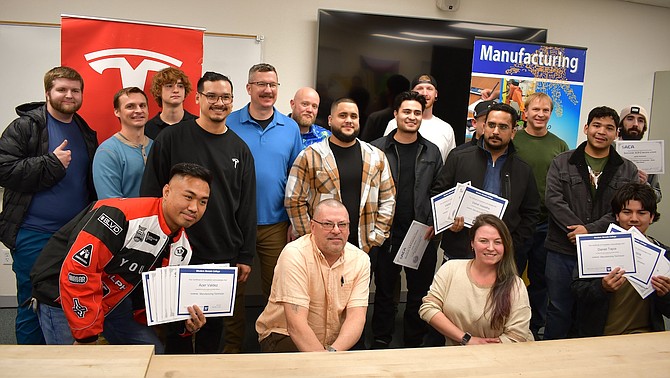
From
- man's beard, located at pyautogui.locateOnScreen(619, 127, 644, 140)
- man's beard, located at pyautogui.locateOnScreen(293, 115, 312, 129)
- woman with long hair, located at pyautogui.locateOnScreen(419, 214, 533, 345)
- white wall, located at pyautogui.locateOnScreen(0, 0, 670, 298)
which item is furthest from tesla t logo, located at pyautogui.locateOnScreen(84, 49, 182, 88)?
man's beard, located at pyautogui.locateOnScreen(619, 127, 644, 140)

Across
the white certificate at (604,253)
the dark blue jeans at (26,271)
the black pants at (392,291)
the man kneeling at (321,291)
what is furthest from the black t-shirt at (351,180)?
the dark blue jeans at (26,271)

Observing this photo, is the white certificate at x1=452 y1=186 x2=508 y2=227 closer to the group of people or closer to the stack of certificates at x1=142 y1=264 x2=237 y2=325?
the group of people

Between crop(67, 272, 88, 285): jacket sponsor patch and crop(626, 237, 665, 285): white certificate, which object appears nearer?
crop(67, 272, 88, 285): jacket sponsor patch

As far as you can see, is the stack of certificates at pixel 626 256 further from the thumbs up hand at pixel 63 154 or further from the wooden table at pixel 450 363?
the thumbs up hand at pixel 63 154

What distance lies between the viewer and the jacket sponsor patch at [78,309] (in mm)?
2258

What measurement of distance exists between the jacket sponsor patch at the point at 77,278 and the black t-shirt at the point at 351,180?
1591 millimetres

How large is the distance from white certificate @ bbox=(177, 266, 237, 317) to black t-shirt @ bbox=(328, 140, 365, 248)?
3.90 ft

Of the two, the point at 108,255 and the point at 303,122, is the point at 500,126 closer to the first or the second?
the point at 303,122

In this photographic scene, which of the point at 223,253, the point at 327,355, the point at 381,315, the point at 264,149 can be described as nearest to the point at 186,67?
the point at 264,149

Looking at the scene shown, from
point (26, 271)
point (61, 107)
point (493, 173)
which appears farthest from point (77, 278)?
point (493, 173)

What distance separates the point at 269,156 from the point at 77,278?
145cm

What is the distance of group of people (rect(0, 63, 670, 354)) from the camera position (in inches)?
98.0

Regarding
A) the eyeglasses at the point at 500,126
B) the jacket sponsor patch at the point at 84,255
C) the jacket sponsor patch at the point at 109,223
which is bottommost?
the jacket sponsor patch at the point at 84,255

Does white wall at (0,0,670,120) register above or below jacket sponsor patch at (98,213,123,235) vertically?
above
